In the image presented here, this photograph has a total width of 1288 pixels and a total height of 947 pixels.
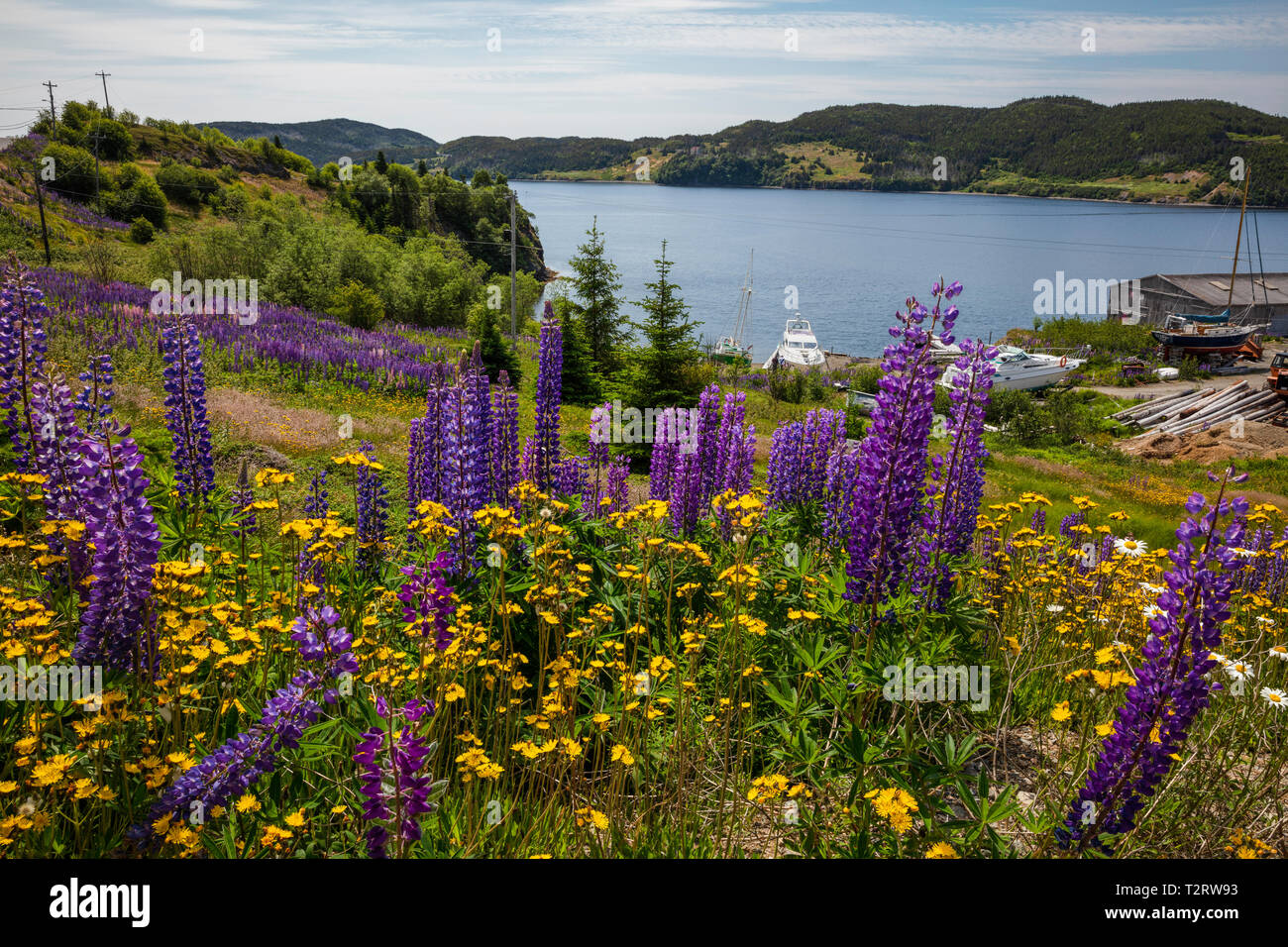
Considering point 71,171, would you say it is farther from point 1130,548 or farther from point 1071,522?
point 1130,548

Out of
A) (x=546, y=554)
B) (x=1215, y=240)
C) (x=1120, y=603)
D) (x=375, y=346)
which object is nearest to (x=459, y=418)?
(x=546, y=554)

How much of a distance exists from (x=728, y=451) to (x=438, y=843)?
5.02 metres

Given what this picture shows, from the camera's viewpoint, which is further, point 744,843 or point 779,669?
point 779,669

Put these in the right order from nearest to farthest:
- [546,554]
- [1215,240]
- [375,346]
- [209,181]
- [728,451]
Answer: [546,554] < [728,451] < [375,346] < [209,181] < [1215,240]

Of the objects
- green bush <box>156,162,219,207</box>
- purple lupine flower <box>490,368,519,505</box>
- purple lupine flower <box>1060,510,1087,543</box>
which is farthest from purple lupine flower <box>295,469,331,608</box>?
green bush <box>156,162,219,207</box>

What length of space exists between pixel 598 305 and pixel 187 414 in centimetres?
2841

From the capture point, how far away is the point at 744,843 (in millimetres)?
4176

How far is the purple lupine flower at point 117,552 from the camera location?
336 cm

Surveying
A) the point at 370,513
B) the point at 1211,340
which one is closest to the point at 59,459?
→ the point at 370,513

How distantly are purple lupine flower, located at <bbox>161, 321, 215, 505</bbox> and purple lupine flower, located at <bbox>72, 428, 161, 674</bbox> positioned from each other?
2971mm

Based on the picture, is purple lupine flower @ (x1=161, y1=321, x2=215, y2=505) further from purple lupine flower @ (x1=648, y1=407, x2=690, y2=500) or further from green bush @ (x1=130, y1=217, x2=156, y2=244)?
green bush @ (x1=130, y1=217, x2=156, y2=244)

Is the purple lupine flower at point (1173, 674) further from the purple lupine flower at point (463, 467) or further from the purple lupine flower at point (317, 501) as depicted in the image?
the purple lupine flower at point (317, 501)

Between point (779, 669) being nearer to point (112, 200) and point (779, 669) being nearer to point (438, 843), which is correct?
point (438, 843)

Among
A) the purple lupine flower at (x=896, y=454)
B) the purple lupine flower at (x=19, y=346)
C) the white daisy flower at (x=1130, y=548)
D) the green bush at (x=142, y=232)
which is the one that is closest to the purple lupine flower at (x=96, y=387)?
the purple lupine flower at (x=19, y=346)
